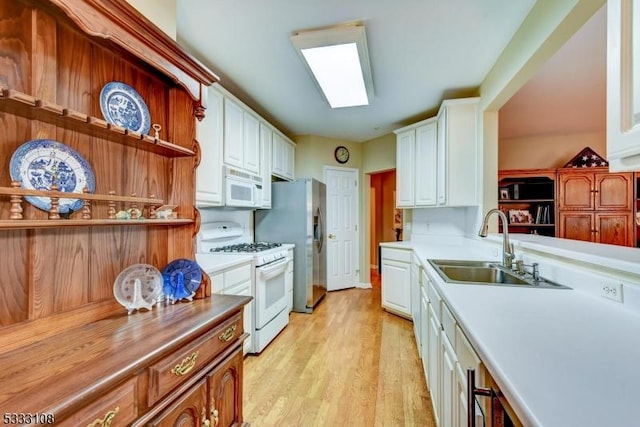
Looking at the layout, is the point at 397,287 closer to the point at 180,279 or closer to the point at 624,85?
the point at 180,279

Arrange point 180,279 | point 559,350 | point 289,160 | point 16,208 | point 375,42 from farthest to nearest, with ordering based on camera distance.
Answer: point 289,160 → point 375,42 → point 180,279 → point 16,208 → point 559,350

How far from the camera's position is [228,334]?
134 cm

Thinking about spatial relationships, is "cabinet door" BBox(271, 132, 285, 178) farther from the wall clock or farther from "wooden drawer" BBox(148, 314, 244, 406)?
"wooden drawer" BBox(148, 314, 244, 406)

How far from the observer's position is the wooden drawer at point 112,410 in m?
0.71

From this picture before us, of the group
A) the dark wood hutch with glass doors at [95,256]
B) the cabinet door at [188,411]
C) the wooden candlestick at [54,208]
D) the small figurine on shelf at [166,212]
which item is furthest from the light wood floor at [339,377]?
the wooden candlestick at [54,208]

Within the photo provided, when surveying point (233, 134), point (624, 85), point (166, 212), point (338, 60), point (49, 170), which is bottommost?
point (166, 212)

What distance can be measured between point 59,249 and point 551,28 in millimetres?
2504

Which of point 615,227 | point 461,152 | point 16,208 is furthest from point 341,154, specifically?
point 16,208

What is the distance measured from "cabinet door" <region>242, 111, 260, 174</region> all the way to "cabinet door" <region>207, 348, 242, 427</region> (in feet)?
6.47

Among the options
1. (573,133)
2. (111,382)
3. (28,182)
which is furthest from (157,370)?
(573,133)

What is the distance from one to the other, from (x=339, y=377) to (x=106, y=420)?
1.73m

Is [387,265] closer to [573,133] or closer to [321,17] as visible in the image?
[321,17]

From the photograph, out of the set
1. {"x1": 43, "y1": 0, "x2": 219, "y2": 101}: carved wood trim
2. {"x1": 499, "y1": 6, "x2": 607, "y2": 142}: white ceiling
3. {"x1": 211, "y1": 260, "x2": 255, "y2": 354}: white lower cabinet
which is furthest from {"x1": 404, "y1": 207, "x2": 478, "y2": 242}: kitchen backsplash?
{"x1": 43, "y1": 0, "x2": 219, "y2": 101}: carved wood trim

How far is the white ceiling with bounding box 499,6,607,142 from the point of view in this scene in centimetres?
218
